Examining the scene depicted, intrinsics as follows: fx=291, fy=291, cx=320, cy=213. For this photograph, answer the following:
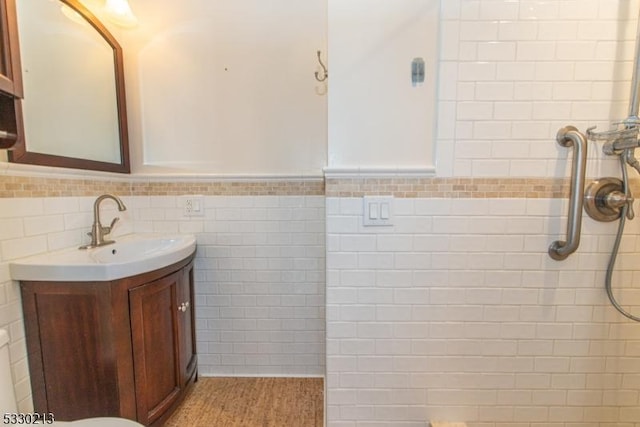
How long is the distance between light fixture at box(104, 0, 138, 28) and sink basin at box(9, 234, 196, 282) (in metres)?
1.32

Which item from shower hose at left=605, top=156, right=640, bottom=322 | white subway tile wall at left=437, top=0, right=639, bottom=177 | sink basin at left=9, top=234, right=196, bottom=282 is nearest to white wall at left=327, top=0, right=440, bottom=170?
white subway tile wall at left=437, top=0, right=639, bottom=177

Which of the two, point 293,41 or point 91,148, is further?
point 293,41

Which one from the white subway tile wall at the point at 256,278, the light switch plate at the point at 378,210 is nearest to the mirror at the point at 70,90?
the white subway tile wall at the point at 256,278

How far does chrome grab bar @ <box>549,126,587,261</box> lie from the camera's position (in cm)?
107

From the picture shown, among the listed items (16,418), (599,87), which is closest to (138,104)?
(16,418)

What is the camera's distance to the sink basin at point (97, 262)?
3.96ft

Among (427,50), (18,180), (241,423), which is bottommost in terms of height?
(241,423)

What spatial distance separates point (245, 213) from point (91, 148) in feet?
3.17

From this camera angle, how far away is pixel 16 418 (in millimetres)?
1010

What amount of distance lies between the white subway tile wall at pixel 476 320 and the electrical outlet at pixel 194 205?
1108mm

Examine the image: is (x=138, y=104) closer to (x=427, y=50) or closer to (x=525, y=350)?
(x=427, y=50)

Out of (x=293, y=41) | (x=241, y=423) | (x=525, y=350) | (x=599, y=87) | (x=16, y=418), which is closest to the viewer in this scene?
(x=16, y=418)

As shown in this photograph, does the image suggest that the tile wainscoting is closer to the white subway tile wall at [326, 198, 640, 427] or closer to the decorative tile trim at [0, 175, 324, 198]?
the white subway tile wall at [326, 198, 640, 427]

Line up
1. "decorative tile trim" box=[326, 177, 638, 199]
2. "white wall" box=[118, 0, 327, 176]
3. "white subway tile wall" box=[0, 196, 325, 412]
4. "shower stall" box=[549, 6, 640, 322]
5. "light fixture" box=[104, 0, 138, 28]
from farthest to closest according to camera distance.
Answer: "white subway tile wall" box=[0, 196, 325, 412] → "white wall" box=[118, 0, 327, 176] → "light fixture" box=[104, 0, 138, 28] → "decorative tile trim" box=[326, 177, 638, 199] → "shower stall" box=[549, 6, 640, 322]
